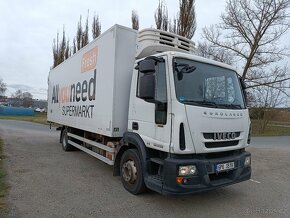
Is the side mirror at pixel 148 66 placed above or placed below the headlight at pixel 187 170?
above

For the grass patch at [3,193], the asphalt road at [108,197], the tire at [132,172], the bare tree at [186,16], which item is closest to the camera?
the grass patch at [3,193]

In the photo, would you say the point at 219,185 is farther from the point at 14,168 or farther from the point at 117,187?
the point at 14,168

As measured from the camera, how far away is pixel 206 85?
4930 mm

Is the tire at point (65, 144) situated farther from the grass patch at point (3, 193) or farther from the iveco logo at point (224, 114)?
the iveco logo at point (224, 114)

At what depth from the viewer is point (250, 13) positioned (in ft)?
83.5

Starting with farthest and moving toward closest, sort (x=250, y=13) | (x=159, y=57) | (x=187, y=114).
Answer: (x=250, y=13)
(x=159, y=57)
(x=187, y=114)

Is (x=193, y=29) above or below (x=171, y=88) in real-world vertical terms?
above

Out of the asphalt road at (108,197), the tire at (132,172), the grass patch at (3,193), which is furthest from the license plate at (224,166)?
the grass patch at (3,193)

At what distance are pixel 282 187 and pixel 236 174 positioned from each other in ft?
8.17

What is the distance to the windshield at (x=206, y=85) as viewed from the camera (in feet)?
15.3

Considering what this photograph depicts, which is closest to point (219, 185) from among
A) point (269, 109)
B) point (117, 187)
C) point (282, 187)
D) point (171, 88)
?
point (171, 88)

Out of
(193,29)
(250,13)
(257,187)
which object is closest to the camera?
(257,187)

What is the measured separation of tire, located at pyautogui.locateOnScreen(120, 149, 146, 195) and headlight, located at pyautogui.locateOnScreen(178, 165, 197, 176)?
1.02 meters

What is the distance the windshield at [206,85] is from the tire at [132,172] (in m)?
1.60
